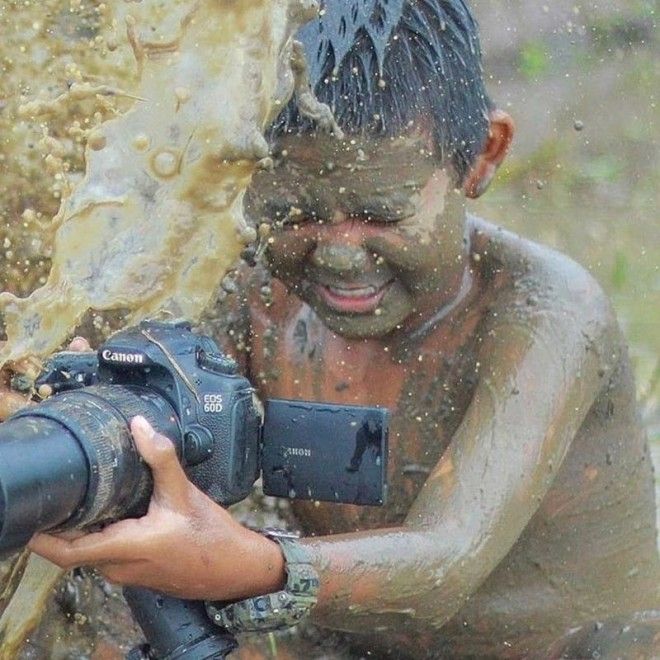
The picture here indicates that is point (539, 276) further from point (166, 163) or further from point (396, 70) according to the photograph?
point (166, 163)

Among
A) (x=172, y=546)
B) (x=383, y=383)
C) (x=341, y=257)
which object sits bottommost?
(x=383, y=383)

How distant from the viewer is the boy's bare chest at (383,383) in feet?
7.31

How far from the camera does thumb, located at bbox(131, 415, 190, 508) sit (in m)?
1.54

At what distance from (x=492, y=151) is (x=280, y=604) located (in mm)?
734

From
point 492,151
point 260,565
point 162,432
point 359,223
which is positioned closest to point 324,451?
point 260,565

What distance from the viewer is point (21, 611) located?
204cm

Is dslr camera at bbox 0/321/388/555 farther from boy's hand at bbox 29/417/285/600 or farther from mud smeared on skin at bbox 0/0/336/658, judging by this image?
mud smeared on skin at bbox 0/0/336/658

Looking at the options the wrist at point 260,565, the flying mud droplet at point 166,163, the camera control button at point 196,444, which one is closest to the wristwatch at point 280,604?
the wrist at point 260,565

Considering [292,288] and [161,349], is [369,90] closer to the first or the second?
[292,288]

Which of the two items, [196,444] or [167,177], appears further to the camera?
[167,177]

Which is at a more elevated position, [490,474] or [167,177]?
[167,177]

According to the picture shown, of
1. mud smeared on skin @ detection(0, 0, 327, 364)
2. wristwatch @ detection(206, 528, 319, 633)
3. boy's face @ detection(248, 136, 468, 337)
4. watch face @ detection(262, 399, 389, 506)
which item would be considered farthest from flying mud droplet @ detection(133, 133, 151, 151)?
wristwatch @ detection(206, 528, 319, 633)

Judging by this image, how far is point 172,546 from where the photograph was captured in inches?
63.5

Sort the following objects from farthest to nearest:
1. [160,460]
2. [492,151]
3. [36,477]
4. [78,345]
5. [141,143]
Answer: [492,151] → [141,143] → [78,345] → [160,460] → [36,477]
